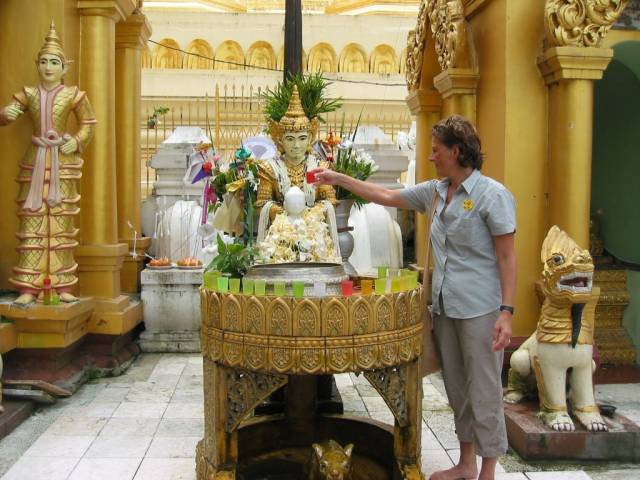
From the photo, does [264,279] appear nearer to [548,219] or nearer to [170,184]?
[548,219]

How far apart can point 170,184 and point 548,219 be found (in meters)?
5.45

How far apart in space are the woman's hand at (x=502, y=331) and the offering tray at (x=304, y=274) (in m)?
0.74

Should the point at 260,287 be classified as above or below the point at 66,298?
above

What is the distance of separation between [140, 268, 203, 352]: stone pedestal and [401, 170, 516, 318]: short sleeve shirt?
13.8 feet

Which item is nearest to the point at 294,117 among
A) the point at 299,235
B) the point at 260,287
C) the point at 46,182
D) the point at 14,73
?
the point at 299,235

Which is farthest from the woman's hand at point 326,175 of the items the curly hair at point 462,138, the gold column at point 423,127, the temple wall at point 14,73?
the gold column at point 423,127

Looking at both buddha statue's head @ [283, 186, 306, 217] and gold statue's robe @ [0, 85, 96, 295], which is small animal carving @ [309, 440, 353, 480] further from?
gold statue's robe @ [0, 85, 96, 295]

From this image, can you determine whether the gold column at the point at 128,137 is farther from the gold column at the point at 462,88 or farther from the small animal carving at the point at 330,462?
the small animal carving at the point at 330,462

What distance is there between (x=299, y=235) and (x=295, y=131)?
73cm

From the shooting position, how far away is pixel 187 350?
7.15 metres

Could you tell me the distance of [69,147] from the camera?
5723 mm

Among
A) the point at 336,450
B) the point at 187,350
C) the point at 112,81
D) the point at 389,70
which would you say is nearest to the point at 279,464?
the point at 336,450

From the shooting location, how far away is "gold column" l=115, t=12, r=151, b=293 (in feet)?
25.1

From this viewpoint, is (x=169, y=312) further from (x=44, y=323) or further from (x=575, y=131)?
(x=575, y=131)
